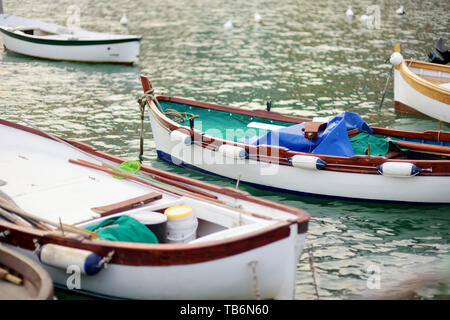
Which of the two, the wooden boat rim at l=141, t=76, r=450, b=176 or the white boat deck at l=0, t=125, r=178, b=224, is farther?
the wooden boat rim at l=141, t=76, r=450, b=176

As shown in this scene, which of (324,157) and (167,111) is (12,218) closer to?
(324,157)

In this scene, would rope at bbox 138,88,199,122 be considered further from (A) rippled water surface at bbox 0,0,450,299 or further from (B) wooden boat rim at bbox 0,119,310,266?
(B) wooden boat rim at bbox 0,119,310,266

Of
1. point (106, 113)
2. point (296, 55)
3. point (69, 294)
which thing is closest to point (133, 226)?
point (69, 294)

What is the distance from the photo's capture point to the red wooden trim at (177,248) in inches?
229

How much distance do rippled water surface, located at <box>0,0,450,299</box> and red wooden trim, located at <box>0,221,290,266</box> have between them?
2.60 feet

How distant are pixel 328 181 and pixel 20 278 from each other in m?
5.25

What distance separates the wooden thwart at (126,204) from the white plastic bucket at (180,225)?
1.58ft

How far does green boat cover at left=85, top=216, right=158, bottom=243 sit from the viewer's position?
6434mm

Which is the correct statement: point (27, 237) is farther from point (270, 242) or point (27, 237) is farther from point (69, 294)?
point (270, 242)

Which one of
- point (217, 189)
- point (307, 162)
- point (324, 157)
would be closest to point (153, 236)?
point (217, 189)

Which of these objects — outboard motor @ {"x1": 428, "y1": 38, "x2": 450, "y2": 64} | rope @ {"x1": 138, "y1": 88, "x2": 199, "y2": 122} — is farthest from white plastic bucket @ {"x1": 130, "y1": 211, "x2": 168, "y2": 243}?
outboard motor @ {"x1": 428, "y1": 38, "x2": 450, "y2": 64}

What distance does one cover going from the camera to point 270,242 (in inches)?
234

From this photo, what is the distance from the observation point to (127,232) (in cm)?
648
